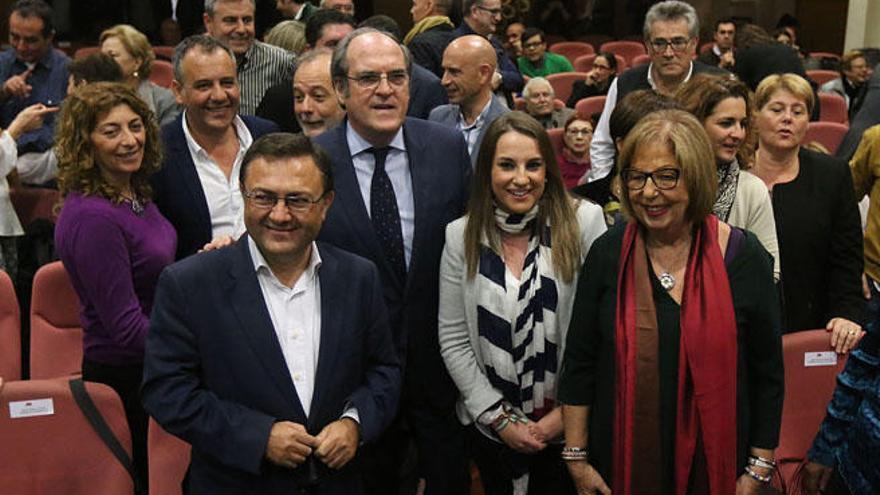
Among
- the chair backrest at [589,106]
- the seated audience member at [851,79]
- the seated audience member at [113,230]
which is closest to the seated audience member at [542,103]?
the chair backrest at [589,106]

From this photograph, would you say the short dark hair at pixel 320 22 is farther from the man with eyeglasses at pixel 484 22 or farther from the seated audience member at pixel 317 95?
the seated audience member at pixel 317 95

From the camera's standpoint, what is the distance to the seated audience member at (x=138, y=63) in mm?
4504

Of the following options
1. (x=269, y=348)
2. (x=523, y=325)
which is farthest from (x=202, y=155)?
(x=523, y=325)

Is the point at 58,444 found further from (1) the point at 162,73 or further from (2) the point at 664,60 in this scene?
(1) the point at 162,73

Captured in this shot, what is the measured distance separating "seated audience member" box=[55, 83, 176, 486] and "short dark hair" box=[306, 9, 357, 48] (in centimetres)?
168

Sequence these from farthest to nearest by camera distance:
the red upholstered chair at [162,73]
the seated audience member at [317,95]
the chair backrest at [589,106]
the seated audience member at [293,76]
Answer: the red upholstered chair at [162,73] < the chair backrest at [589,106] < the seated audience member at [293,76] < the seated audience member at [317,95]

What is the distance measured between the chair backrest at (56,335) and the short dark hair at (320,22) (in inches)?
63.4

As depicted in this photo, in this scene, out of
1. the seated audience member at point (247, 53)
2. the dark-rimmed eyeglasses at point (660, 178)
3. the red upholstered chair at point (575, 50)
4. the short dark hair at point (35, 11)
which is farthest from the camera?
the red upholstered chair at point (575, 50)

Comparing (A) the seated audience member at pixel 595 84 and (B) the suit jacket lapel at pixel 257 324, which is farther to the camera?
(A) the seated audience member at pixel 595 84

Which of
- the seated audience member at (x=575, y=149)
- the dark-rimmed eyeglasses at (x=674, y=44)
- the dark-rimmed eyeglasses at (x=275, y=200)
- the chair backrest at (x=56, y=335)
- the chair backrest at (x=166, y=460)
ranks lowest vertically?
the chair backrest at (x=166, y=460)

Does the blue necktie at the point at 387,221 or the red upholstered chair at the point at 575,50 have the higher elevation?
the red upholstered chair at the point at 575,50

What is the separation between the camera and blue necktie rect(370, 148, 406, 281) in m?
2.51

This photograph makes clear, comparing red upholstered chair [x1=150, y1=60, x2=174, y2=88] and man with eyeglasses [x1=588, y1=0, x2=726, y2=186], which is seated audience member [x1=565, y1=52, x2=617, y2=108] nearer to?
man with eyeglasses [x1=588, y1=0, x2=726, y2=186]

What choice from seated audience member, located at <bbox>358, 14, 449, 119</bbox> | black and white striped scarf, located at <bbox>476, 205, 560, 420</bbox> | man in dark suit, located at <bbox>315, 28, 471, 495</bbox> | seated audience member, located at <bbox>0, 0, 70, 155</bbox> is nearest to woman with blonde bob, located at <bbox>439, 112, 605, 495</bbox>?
black and white striped scarf, located at <bbox>476, 205, 560, 420</bbox>
